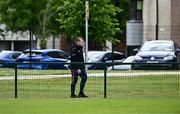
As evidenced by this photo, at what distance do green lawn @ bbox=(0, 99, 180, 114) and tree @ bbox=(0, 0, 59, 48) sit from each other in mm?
37608

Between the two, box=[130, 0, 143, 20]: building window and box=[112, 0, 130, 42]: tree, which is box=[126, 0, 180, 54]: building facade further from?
box=[112, 0, 130, 42]: tree

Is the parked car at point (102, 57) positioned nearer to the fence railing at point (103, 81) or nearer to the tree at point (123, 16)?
the fence railing at point (103, 81)

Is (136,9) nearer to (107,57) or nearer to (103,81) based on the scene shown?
(107,57)

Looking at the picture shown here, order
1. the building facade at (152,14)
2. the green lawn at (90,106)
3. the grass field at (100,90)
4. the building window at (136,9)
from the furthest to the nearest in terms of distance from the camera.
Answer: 1. the building window at (136,9)
2. the building facade at (152,14)
3. the grass field at (100,90)
4. the green lawn at (90,106)

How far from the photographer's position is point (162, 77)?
58.2 ft

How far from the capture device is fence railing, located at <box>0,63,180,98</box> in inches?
701

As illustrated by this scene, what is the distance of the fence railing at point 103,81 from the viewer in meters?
17.8

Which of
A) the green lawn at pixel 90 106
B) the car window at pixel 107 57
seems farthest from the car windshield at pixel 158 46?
the green lawn at pixel 90 106

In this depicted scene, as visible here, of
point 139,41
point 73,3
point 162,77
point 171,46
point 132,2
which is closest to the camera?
point 162,77

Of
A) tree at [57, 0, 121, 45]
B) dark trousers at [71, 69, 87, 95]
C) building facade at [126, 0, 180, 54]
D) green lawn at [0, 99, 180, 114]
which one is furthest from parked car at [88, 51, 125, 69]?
green lawn at [0, 99, 180, 114]

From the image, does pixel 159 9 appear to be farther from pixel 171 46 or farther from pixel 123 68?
pixel 123 68

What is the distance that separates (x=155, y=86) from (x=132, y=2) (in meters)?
45.6

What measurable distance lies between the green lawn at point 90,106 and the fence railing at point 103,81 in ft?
2.82

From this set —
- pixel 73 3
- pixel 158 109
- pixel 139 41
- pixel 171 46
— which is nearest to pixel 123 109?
pixel 158 109
